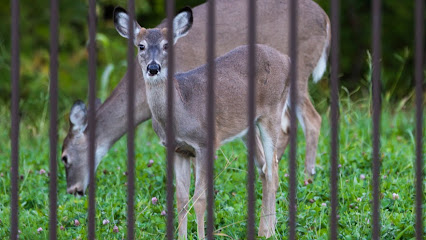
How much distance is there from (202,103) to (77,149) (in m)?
2.06

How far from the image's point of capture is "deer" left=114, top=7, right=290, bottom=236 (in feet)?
16.8

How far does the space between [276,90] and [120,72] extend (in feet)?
14.9

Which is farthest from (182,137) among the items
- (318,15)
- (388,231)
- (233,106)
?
(318,15)

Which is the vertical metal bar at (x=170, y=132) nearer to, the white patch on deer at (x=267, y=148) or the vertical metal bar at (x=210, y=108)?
the vertical metal bar at (x=210, y=108)

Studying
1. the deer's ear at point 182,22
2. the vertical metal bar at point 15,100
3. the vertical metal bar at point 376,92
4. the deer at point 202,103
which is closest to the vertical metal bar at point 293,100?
the vertical metal bar at point 376,92

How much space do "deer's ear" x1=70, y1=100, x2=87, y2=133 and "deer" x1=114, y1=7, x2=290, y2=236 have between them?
5.35 ft

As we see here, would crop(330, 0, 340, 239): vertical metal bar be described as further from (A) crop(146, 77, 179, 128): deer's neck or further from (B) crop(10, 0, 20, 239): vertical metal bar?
(A) crop(146, 77, 179, 128): deer's neck

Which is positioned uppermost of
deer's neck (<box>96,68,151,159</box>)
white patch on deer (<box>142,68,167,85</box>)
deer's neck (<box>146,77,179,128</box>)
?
deer's neck (<box>96,68,151,159</box>)

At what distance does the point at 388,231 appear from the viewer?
4.68 m

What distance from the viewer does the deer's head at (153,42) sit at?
5016 mm

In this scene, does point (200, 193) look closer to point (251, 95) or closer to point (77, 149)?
point (251, 95)

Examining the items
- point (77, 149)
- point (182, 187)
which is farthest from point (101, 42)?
point (182, 187)

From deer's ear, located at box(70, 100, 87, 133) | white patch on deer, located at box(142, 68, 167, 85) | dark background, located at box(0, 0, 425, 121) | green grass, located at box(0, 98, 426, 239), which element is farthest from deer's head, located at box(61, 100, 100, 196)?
dark background, located at box(0, 0, 425, 121)

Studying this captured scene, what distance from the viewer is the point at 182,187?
5266 mm
